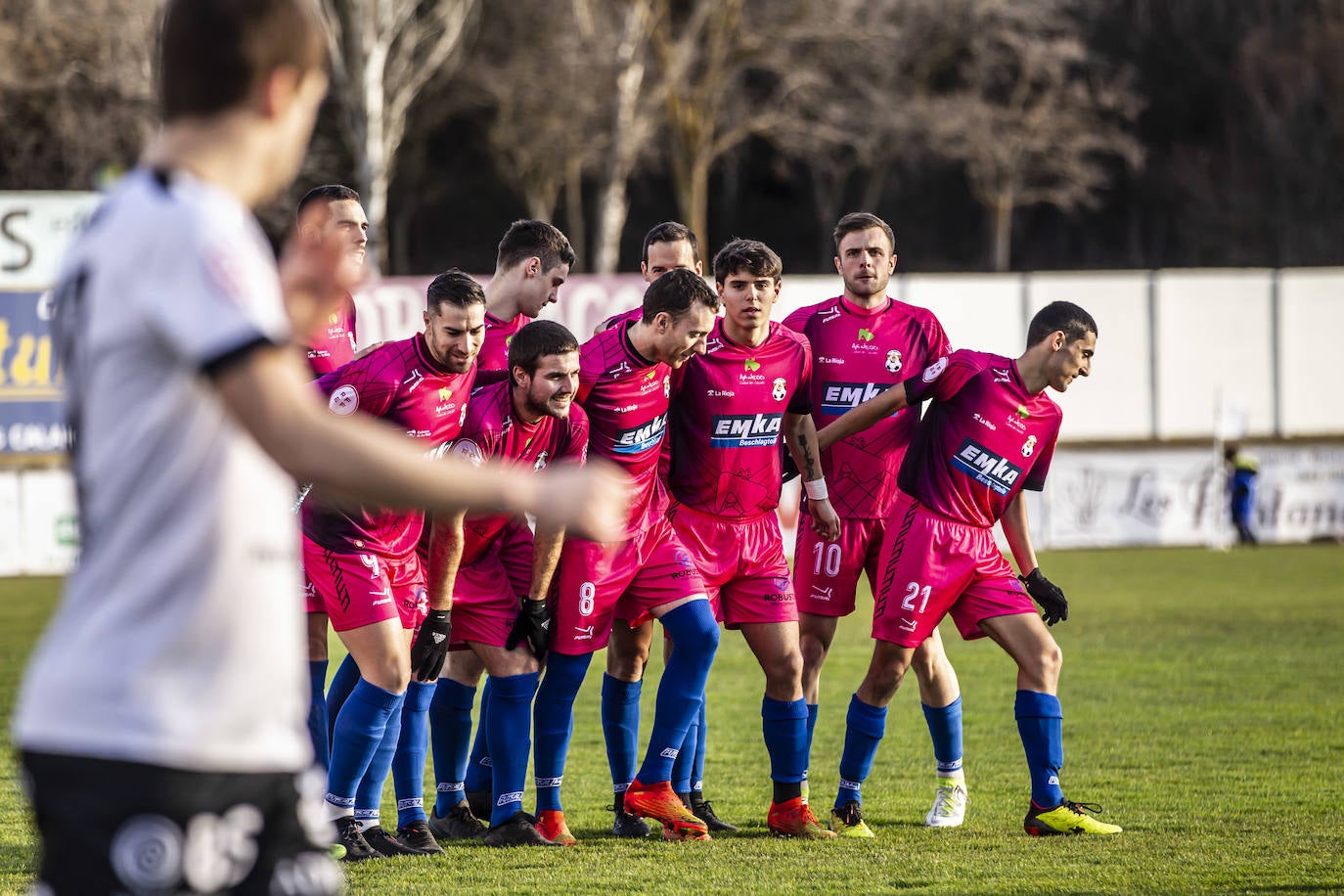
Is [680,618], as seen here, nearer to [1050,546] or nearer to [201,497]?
[201,497]

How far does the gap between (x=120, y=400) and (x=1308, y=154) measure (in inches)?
1754

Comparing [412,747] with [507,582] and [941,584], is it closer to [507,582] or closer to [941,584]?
[507,582]

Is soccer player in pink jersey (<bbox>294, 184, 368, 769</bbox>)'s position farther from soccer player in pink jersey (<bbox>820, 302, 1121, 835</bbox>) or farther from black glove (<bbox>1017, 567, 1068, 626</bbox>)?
black glove (<bbox>1017, 567, 1068, 626</bbox>)

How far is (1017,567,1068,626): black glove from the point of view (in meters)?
6.38

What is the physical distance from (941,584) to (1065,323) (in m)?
1.13

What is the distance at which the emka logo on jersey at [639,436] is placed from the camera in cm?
607

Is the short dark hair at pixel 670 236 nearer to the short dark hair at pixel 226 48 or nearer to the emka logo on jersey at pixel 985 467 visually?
the emka logo on jersey at pixel 985 467

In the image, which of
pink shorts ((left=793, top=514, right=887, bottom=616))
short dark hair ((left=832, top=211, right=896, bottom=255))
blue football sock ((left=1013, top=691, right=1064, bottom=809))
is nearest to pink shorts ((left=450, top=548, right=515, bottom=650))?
pink shorts ((left=793, top=514, right=887, bottom=616))

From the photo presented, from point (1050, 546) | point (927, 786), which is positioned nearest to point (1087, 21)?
point (1050, 546)

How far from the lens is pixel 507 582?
6.05 meters

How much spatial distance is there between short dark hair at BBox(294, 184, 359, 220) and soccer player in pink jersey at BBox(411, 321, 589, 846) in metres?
0.93

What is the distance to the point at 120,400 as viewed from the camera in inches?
76.6

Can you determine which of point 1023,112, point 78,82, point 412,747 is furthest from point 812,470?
point 1023,112

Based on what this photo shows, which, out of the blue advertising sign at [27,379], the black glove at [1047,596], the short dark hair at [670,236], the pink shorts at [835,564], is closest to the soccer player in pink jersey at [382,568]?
the short dark hair at [670,236]
